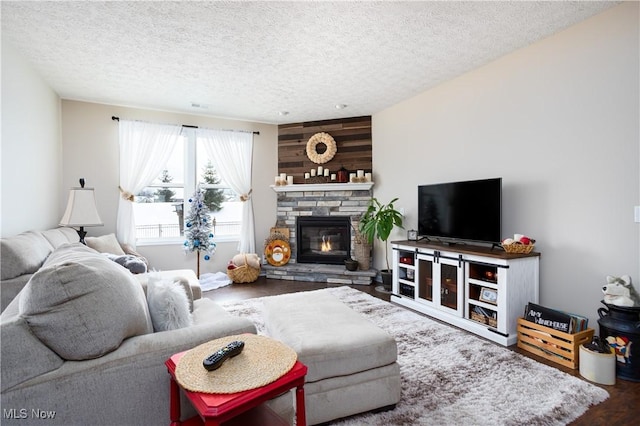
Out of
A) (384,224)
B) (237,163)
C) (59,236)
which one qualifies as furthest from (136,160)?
(384,224)

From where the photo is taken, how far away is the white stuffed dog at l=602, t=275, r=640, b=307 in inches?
87.2

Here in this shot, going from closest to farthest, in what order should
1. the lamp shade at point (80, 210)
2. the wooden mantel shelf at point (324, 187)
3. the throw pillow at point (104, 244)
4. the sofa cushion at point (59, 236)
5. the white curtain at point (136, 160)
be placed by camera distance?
the sofa cushion at point (59, 236), the lamp shade at point (80, 210), the throw pillow at point (104, 244), the white curtain at point (136, 160), the wooden mantel shelf at point (324, 187)

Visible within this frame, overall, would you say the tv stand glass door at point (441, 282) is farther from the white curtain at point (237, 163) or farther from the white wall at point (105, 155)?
the white wall at point (105, 155)

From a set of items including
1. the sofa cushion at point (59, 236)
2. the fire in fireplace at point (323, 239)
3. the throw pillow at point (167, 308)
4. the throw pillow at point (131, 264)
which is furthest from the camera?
the fire in fireplace at point (323, 239)

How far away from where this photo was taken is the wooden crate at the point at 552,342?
235 cm

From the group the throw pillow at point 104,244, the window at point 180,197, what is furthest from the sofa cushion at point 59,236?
the window at point 180,197

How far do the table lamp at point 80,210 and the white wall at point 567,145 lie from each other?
4332mm

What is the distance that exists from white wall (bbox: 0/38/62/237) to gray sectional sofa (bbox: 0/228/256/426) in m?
2.19

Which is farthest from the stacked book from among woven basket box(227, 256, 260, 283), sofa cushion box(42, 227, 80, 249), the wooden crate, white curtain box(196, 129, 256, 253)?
sofa cushion box(42, 227, 80, 249)

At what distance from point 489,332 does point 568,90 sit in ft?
7.38

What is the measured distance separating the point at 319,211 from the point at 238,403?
15.0 ft

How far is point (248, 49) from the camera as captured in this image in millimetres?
3045

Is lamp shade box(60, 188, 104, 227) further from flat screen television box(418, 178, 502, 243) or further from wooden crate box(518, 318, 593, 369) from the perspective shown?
wooden crate box(518, 318, 593, 369)

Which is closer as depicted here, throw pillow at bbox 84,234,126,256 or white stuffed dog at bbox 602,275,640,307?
white stuffed dog at bbox 602,275,640,307
